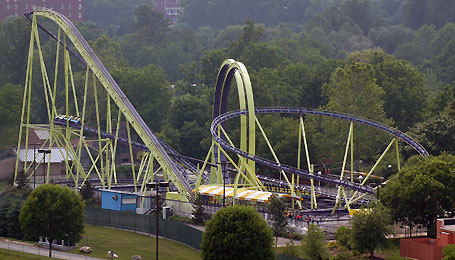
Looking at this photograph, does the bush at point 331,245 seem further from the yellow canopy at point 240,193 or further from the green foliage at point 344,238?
the yellow canopy at point 240,193

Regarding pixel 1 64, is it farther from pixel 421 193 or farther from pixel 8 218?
pixel 421 193

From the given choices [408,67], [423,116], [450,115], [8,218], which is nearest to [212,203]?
[8,218]

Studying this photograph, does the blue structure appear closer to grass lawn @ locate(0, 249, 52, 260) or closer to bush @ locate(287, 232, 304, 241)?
bush @ locate(287, 232, 304, 241)

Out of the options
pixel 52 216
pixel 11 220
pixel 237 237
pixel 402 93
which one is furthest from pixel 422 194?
pixel 402 93

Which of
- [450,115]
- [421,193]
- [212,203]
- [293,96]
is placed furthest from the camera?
[293,96]

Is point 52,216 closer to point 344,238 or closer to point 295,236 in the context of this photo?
point 295,236

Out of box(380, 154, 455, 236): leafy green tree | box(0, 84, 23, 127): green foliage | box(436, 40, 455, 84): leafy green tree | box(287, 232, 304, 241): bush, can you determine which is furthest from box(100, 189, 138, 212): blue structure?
box(436, 40, 455, 84): leafy green tree

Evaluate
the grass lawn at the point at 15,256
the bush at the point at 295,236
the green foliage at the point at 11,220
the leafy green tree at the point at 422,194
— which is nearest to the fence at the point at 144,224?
the bush at the point at 295,236
